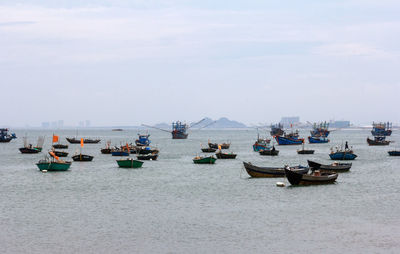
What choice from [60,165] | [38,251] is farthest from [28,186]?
[38,251]

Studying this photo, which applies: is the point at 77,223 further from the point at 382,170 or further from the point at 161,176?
the point at 382,170

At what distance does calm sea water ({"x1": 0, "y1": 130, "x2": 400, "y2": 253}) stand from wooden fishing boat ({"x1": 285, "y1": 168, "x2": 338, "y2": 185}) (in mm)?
1427

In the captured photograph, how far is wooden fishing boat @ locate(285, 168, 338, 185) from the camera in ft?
180

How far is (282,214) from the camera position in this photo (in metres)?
40.1

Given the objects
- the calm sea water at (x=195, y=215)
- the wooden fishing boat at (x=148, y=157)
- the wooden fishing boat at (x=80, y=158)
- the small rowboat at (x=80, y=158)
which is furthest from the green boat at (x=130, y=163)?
the wooden fishing boat at (x=148, y=157)

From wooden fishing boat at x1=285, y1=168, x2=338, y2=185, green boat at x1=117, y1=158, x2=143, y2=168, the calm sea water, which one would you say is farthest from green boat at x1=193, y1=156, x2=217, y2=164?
wooden fishing boat at x1=285, y1=168, x2=338, y2=185

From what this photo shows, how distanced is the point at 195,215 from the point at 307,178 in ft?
65.7

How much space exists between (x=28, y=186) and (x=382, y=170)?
168 ft

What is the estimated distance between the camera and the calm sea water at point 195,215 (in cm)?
3112

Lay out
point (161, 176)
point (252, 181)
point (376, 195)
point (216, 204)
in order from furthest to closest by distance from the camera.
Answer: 1. point (161, 176)
2. point (252, 181)
3. point (376, 195)
4. point (216, 204)

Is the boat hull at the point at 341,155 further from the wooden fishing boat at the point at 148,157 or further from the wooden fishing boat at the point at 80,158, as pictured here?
the wooden fishing boat at the point at 80,158

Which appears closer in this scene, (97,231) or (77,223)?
(97,231)

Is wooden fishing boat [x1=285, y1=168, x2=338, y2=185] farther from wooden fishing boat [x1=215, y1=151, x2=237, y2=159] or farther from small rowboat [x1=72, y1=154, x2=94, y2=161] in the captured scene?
small rowboat [x1=72, y1=154, x2=94, y2=161]

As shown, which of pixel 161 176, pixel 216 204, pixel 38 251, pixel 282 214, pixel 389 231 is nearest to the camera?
pixel 38 251
